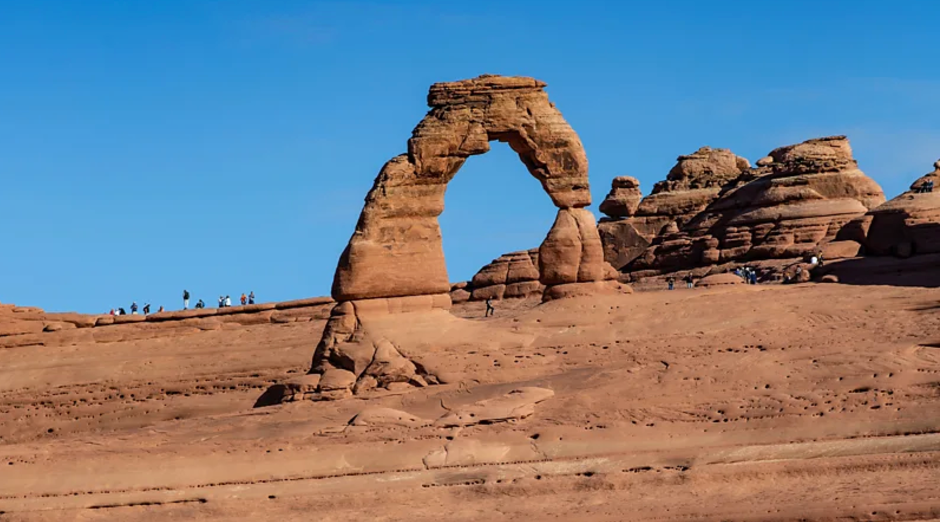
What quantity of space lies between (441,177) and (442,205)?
49cm

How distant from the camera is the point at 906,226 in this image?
4416 centimetres

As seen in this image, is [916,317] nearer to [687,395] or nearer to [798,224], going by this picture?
[687,395]

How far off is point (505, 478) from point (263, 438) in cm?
471

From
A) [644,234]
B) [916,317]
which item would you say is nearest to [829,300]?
[916,317]

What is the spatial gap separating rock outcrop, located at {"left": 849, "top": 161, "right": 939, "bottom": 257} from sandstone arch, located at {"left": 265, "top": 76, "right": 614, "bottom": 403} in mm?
12340

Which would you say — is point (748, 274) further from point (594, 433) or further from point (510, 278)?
point (594, 433)

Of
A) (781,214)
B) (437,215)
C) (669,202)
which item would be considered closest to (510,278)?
(781,214)

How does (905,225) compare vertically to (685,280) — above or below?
above

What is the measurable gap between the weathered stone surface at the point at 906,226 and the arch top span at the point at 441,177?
1238 cm

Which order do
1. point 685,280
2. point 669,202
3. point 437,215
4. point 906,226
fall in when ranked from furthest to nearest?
point 669,202, point 685,280, point 906,226, point 437,215

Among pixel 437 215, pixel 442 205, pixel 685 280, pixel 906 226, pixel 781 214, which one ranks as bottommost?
pixel 685 280

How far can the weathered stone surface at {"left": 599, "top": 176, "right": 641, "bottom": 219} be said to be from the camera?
59.9m

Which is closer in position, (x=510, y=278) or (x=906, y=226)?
(x=906, y=226)

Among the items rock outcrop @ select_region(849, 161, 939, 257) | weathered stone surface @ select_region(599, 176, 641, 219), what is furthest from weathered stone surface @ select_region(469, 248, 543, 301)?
weathered stone surface @ select_region(599, 176, 641, 219)
